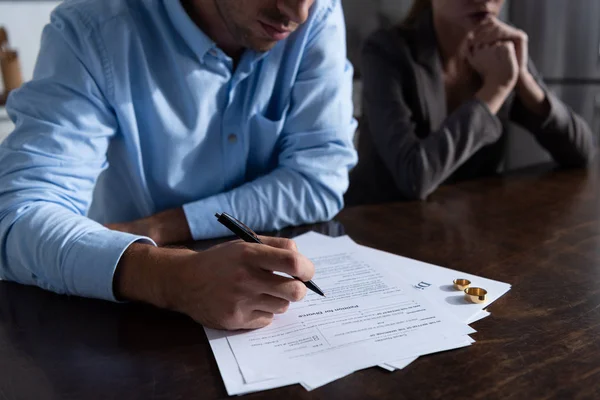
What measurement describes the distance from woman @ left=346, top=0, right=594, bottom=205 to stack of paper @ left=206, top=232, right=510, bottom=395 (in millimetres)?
484

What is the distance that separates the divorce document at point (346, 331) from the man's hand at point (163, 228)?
0.29 metres

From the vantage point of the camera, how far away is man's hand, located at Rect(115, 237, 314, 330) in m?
0.60

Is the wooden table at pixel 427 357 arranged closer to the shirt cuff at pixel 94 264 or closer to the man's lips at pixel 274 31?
the shirt cuff at pixel 94 264

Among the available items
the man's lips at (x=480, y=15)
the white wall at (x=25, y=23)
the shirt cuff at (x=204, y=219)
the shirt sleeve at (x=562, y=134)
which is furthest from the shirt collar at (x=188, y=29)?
the white wall at (x=25, y=23)

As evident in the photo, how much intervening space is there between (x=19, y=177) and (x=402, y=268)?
571 millimetres

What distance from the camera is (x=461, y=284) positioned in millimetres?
727

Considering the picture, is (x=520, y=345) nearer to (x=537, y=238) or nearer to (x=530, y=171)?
(x=537, y=238)

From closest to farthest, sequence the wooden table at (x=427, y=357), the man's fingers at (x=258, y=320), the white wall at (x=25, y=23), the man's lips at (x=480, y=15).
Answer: the wooden table at (x=427, y=357) < the man's fingers at (x=258, y=320) < the man's lips at (x=480, y=15) < the white wall at (x=25, y=23)

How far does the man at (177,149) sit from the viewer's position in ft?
2.15

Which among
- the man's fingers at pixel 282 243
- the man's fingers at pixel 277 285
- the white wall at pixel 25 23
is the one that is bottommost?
the man's fingers at pixel 277 285

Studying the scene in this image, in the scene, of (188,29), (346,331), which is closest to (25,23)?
(188,29)

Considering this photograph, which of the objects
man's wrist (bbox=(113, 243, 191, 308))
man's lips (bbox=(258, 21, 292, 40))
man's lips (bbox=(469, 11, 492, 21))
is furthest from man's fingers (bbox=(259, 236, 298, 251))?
man's lips (bbox=(469, 11, 492, 21))

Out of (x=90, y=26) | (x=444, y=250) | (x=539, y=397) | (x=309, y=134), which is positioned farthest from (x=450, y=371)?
(x=90, y=26)

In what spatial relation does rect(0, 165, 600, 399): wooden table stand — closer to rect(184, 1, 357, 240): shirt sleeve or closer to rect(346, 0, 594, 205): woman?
Answer: rect(184, 1, 357, 240): shirt sleeve
